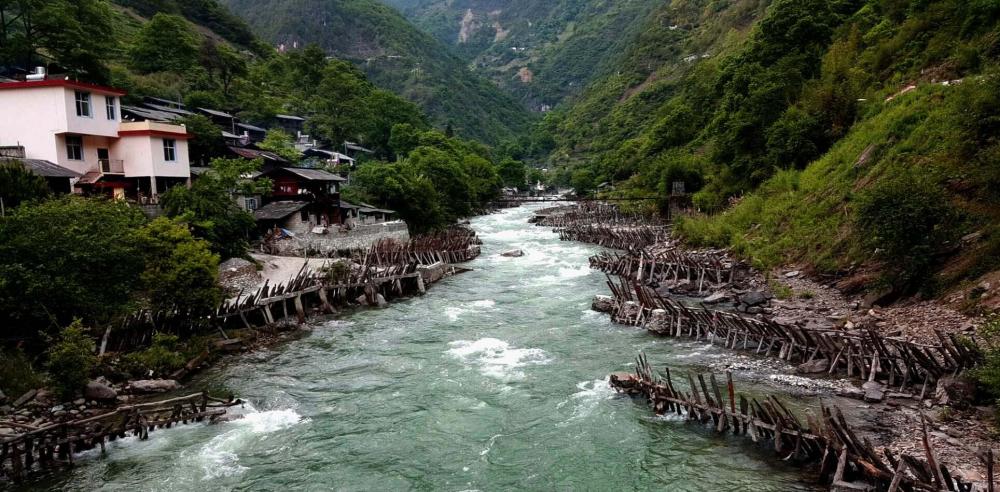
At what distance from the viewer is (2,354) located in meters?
19.8

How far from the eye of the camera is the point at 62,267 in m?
21.0

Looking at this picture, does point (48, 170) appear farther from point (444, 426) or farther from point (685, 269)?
point (685, 269)

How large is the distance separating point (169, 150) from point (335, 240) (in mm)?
13154

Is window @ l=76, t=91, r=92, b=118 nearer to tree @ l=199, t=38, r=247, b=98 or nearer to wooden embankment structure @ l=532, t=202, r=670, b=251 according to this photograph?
wooden embankment structure @ l=532, t=202, r=670, b=251

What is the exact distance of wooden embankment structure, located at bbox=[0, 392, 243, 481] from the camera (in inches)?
601

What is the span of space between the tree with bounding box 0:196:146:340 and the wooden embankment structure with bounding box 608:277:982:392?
2196 centimetres

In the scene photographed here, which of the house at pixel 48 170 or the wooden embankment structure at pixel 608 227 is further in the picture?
the wooden embankment structure at pixel 608 227

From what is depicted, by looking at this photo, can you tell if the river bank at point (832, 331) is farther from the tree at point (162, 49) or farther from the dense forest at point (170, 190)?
the tree at point (162, 49)

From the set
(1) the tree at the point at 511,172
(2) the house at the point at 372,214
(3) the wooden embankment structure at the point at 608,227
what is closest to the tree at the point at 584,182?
(1) the tree at the point at 511,172

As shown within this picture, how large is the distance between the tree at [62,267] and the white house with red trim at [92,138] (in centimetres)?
1579

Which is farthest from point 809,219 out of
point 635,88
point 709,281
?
point 635,88

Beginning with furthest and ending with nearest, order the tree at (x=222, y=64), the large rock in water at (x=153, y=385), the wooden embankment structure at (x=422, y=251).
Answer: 1. the tree at (x=222, y=64)
2. the wooden embankment structure at (x=422, y=251)
3. the large rock in water at (x=153, y=385)

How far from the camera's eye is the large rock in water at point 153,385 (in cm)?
2081

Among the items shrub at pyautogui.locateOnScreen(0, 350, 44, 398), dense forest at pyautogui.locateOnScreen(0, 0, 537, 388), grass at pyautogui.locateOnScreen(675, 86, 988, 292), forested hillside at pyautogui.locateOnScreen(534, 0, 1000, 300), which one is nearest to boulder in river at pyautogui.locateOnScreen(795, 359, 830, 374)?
forested hillside at pyautogui.locateOnScreen(534, 0, 1000, 300)
